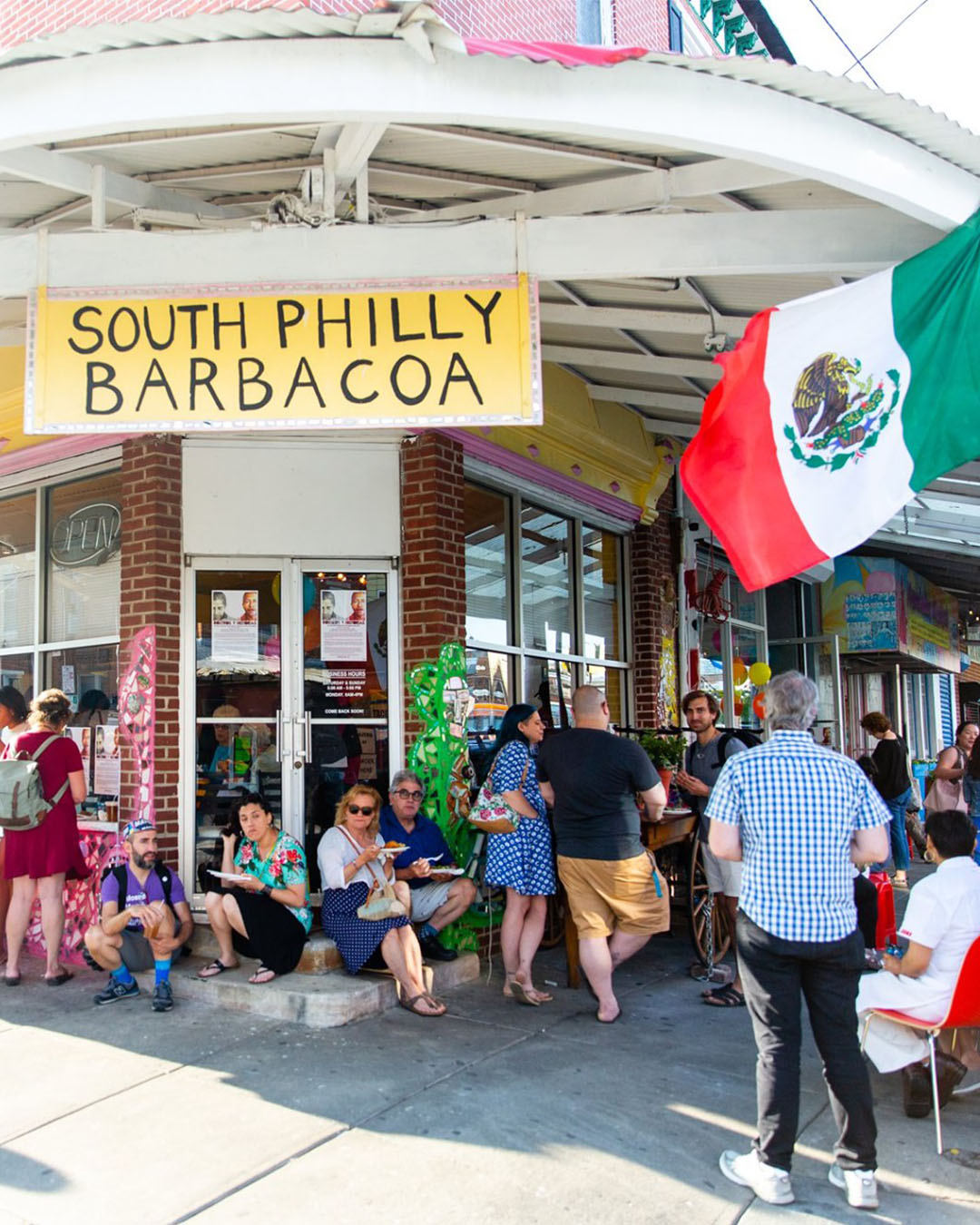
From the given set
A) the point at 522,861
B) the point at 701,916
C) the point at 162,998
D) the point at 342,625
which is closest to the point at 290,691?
the point at 342,625

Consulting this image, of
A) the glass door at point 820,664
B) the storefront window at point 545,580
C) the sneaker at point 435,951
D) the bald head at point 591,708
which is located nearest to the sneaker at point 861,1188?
the bald head at point 591,708

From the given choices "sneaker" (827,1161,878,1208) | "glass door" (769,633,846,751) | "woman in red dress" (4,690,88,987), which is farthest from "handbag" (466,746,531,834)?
"glass door" (769,633,846,751)

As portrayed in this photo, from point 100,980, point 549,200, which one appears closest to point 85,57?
point 549,200

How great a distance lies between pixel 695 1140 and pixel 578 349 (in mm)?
4987

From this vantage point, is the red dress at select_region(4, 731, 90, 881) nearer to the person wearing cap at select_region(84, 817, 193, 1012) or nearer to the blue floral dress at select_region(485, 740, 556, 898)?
the person wearing cap at select_region(84, 817, 193, 1012)

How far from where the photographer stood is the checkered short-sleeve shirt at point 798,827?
11.9 ft

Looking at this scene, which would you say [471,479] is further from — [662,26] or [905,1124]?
[662,26]

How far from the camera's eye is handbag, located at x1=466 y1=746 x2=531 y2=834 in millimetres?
6215

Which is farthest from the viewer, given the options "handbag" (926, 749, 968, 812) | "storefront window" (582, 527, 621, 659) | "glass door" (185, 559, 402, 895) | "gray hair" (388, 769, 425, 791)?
"handbag" (926, 749, 968, 812)

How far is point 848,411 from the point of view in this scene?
4.16m

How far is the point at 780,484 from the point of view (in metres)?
4.25

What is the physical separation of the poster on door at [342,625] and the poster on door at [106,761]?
59.7 inches

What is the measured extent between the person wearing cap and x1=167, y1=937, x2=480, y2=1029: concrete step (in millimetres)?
196

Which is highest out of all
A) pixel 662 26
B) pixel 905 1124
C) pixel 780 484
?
pixel 662 26
